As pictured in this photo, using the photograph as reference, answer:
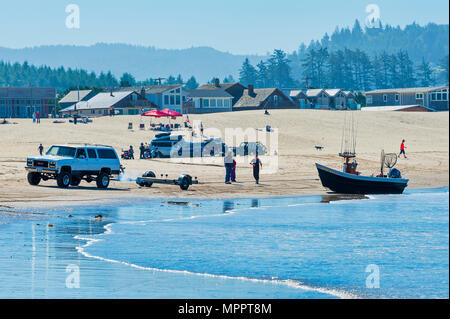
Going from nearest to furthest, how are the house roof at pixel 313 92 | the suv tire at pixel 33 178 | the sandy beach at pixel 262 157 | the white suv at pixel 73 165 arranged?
the white suv at pixel 73 165 < the suv tire at pixel 33 178 < the sandy beach at pixel 262 157 < the house roof at pixel 313 92

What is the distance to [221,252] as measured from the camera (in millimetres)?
20344

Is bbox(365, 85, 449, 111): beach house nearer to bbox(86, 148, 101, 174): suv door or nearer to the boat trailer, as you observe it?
the boat trailer

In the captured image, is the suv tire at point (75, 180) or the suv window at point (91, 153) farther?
the suv tire at point (75, 180)

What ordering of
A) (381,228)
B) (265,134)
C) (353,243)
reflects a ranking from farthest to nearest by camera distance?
(265,134)
(381,228)
(353,243)

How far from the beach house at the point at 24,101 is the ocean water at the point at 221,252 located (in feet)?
301

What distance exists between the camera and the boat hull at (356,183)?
37.7 metres

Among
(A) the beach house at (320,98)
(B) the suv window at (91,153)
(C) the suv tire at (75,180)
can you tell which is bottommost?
(C) the suv tire at (75,180)

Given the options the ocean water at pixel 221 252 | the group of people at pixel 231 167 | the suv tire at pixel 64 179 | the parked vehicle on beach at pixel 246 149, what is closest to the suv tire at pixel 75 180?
the suv tire at pixel 64 179

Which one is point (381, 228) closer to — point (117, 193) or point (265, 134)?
point (117, 193)

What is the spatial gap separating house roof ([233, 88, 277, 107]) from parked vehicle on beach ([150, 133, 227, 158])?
72.0 meters

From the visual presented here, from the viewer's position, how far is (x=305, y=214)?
30.0m

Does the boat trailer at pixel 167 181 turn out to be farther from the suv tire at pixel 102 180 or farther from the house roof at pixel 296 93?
the house roof at pixel 296 93
